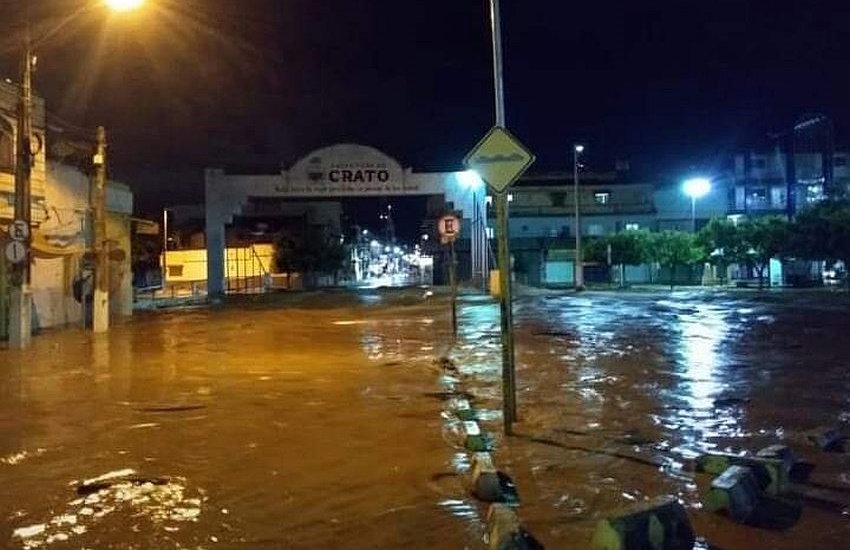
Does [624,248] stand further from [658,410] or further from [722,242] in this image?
[658,410]

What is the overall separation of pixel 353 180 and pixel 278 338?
106 feet

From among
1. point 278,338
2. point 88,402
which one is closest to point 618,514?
point 88,402

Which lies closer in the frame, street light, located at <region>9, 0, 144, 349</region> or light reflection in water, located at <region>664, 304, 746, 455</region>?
light reflection in water, located at <region>664, 304, 746, 455</region>

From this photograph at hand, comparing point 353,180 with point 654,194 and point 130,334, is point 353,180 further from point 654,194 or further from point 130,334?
point 654,194

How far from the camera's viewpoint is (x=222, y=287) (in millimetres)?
59938

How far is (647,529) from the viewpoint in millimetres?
6320

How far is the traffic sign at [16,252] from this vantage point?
22688mm

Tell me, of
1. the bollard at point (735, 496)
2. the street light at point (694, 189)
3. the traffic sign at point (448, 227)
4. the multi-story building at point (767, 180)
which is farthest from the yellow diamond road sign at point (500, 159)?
the multi-story building at point (767, 180)

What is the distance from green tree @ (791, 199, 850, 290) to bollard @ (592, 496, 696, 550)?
5149cm

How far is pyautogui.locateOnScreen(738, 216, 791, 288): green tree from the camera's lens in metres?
58.3

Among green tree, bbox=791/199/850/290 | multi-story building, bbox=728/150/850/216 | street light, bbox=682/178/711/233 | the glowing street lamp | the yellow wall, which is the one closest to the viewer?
the glowing street lamp

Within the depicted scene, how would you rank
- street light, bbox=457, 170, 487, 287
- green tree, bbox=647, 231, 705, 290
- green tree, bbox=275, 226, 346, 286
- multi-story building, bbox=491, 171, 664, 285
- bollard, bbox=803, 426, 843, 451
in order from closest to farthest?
bollard, bbox=803, 426, 843, 451, street light, bbox=457, 170, 487, 287, green tree, bbox=647, 231, 705, 290, green tree, bbox=275, 226, 346, 286, multi-story building, bbox=491, 171, 664, 285

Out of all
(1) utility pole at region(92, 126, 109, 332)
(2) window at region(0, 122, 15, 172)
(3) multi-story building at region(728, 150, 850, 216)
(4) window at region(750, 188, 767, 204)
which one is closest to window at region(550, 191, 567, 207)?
(3) multi-story building at region(728, 150, 850, 216)

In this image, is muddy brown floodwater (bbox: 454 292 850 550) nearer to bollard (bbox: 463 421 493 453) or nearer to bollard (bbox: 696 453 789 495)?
bollard (bbox: 463 421 493 453)
